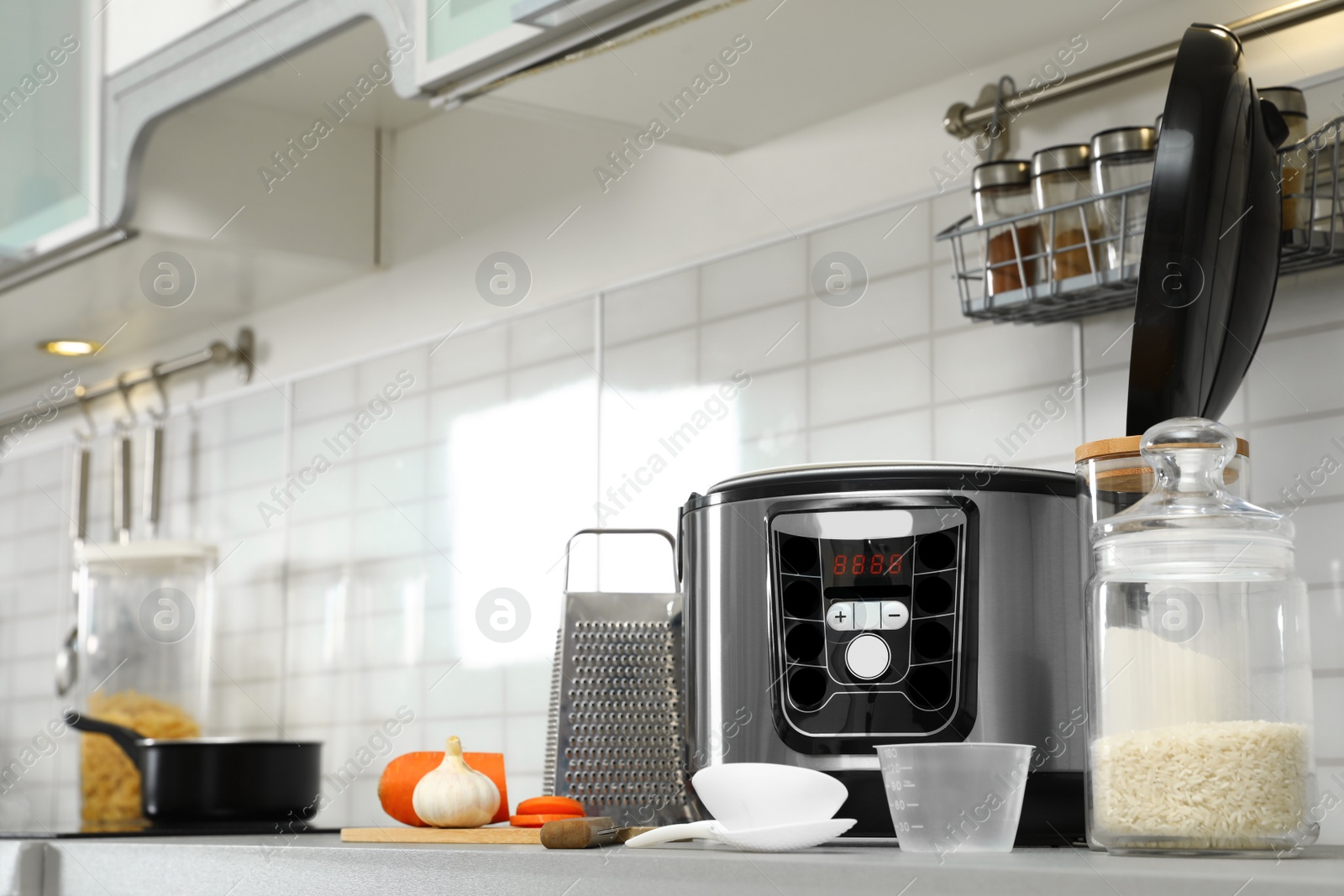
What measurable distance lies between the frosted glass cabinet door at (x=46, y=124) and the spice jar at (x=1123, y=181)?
1.10 meters

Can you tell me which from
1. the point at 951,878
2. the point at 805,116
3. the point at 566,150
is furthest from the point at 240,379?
the point at 951,878

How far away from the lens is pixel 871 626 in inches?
34.1

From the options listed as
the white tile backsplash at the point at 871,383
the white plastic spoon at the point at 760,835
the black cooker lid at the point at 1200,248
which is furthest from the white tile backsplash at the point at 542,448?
the white plastic spoon at the point at 760,835

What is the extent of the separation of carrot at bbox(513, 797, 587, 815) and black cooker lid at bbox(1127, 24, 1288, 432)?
411mm

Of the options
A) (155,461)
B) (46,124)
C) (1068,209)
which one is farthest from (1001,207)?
(155,461)

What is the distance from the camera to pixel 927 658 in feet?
2.82

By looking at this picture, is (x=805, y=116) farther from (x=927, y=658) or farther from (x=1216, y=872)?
(x=1216, y=872)

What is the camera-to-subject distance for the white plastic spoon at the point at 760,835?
0.77m

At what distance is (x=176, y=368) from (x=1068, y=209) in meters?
1.49

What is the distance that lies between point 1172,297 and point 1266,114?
20 centimetres

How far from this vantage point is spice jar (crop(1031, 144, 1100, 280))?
1.08 metres

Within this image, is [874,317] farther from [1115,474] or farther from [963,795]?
[963,795]

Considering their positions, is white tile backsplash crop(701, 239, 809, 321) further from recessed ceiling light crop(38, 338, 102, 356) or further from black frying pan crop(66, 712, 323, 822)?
recessed ceiling light crop(38, 338, 102, 356)

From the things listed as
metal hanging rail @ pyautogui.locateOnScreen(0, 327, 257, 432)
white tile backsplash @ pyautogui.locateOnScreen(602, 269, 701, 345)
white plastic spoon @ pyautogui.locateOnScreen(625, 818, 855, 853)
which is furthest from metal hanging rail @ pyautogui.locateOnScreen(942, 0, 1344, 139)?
metal hanging rail @ pyautogui.locateOnScreen(0, 327, 257, 432)
